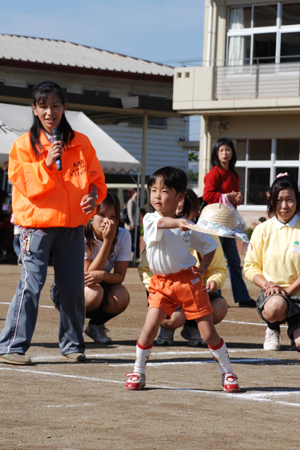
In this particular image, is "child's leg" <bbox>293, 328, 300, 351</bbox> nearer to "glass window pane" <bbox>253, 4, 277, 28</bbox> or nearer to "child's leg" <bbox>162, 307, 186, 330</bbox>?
"child's leg" <bbox>162, 307, 186, 330</bbox>

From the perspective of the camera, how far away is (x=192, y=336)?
23.7 feet

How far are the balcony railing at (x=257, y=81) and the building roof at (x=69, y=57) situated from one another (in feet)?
41.0

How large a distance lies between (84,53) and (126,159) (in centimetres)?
2499

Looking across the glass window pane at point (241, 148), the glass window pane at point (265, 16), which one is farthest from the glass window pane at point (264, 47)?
the glass window pane at point (241, 148)

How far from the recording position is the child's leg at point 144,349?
5.01 m

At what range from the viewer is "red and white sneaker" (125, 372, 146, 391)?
16.3 ft

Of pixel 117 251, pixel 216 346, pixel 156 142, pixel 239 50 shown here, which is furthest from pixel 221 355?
pixel 156 142

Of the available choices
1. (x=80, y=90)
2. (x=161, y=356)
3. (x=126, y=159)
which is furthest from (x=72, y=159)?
(x=80, y=90)

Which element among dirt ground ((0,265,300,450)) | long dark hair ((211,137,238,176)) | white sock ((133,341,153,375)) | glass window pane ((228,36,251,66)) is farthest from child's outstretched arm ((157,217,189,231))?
glass window pane ((228,36,251,66))

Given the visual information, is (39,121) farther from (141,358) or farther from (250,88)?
(250,88)

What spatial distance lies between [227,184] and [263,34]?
18209 millimetres

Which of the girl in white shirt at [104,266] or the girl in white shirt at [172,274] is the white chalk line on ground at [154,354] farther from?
the girl in white shirt at [172,274]

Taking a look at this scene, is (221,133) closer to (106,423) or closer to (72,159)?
(72,159)

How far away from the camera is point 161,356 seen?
21.2ft
